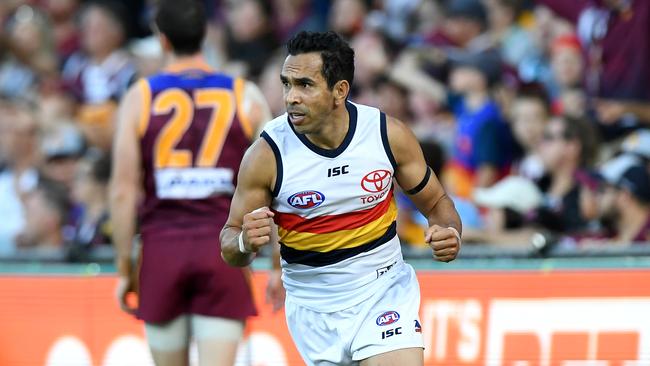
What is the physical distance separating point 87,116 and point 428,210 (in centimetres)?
734

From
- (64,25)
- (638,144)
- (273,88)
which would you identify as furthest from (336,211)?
(64,25)

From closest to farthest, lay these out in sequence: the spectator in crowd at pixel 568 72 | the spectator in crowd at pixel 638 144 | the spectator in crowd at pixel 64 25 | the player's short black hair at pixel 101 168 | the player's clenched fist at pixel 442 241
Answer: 1. the player's clenched fist at pixel 442 241
2. the spectator in crowd at pixel 638 144
3. the spectator in crowd at pixel 568 72
4. the player's short black hair at pixel 101 168
5. the spectator in crowd at pixel 64 25

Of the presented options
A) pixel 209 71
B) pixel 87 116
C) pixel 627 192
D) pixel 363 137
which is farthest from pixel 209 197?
pixel 87 116

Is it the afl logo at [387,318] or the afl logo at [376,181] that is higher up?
the afl logo at [376,181]

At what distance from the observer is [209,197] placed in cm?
700

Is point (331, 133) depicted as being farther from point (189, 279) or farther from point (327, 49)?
point (189, 279)

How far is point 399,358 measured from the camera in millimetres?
5707

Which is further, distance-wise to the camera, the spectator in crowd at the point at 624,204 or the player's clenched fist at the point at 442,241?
the spectator in crowd at the point at 624,204

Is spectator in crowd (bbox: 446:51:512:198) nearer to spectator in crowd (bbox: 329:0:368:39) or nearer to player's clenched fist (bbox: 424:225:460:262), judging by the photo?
spectator in crowd (bbox: 329:0:368:39)

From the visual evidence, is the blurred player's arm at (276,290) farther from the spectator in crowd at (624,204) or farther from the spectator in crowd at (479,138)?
Result: the spectator in crowd at (479,138)

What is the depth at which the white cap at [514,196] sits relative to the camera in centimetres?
951

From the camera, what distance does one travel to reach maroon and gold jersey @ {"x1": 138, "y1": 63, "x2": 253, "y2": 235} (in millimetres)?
6945

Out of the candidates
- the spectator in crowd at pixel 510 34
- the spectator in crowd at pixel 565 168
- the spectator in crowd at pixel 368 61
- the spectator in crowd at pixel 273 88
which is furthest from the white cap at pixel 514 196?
the spectator in crowd at pixel 273 88

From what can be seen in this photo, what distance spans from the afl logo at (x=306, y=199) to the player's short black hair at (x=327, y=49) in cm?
51
